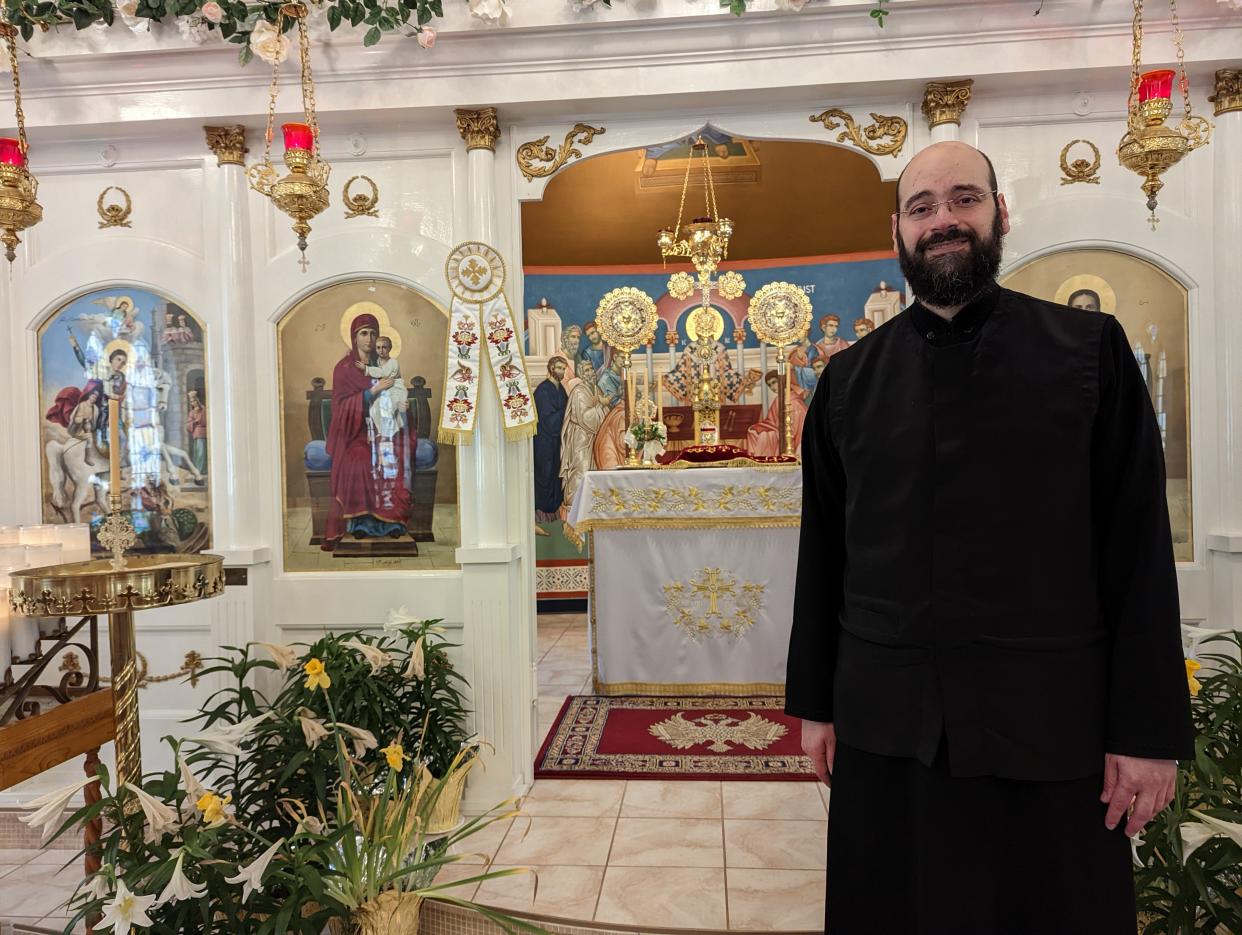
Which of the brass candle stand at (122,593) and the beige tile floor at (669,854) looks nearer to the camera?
the brass candle stand at (122,593)

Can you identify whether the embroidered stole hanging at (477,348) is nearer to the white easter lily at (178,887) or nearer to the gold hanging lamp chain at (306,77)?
the gold hanging lamp chain at (306,77)

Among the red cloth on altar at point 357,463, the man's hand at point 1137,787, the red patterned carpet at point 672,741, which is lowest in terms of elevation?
the red patterned carpet at point 672,741

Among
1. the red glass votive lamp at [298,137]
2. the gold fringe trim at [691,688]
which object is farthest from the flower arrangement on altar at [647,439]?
the red glass votive lamp at [298,137]

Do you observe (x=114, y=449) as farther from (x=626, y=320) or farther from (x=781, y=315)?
(x=781, y=315)

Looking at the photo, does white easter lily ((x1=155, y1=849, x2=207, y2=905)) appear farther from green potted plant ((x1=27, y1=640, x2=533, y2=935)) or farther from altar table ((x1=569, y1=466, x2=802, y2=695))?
altar table ((x1=569, y1=466, x2=802, y2=695))

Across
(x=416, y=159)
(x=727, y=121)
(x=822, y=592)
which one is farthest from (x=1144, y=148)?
(x=416, y=159)

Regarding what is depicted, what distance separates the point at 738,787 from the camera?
13.4 ft

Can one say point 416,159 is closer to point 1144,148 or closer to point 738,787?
point 1144,148

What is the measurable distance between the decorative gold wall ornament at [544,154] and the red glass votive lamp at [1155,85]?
7.84ft

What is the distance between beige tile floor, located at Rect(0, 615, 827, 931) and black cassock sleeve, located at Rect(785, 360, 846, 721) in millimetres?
1367

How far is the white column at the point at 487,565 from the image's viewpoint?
3949mm

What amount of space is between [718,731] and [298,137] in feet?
12.8

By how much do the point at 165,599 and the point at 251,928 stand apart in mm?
987

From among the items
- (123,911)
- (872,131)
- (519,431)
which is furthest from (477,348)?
(123,911)
